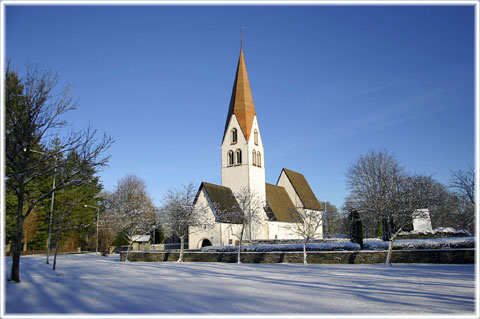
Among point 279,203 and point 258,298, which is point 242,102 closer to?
point 279,203

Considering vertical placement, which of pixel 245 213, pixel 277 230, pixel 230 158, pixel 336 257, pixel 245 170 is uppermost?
pixel 230 158

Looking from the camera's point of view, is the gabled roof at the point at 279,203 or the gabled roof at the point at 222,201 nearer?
the gabled roof at the point at 222,201

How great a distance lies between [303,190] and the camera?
2190 inches

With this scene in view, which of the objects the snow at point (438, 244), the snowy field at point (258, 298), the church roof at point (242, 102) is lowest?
the snow at point (438, 244)

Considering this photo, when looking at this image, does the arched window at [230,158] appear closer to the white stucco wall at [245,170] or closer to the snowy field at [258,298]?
the white stucco wall at [245,170]

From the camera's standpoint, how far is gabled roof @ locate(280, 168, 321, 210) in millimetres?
52750

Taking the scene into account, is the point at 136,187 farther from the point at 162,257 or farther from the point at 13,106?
the point at 13,106

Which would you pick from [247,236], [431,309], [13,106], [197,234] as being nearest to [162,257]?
[197,234]

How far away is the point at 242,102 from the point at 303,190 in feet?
58.1

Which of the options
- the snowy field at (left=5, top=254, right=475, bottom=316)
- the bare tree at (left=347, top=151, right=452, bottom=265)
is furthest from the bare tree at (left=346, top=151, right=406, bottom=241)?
the snowy field at (left=5, top=254, right=475, bottom=316)

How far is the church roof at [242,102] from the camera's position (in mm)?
46250

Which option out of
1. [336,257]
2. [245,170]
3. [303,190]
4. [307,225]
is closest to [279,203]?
[245,170]

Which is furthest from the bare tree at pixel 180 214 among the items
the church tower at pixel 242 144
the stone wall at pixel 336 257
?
the church tower at pixel 242 144

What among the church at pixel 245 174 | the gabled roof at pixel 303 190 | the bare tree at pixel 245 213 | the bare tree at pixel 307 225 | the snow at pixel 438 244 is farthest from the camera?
the gabled roof at pixel 303 190
